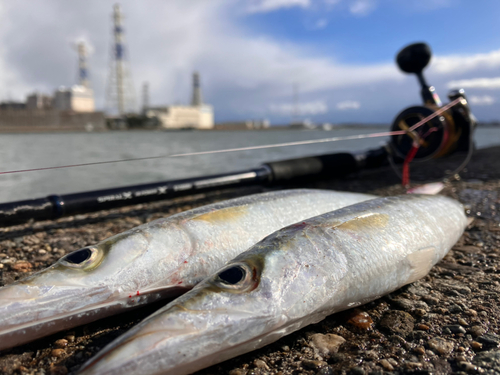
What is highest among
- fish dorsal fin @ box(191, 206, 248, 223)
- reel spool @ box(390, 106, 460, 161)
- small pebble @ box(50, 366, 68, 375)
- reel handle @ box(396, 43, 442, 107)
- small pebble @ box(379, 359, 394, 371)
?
reel handle @ box(396, 43, 442, 107)

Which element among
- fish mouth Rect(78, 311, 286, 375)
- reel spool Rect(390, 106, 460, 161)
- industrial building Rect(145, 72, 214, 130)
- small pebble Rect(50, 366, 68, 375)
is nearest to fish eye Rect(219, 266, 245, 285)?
fish mouth Rect(78, 311, 286, 375)

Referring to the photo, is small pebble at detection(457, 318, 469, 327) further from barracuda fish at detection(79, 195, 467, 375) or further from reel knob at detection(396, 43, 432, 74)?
reel knob at detection(396, 43, 432, 74)

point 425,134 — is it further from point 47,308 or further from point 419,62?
point 47,308

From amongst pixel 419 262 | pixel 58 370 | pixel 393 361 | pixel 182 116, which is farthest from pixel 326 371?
pixel 182 116

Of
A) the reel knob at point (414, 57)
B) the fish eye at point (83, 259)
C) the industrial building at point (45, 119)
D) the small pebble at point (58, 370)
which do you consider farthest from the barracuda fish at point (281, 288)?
the industrial building at point (45, 119)

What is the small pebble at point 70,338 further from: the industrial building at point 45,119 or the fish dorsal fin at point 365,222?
the industrial building at point 45,119
